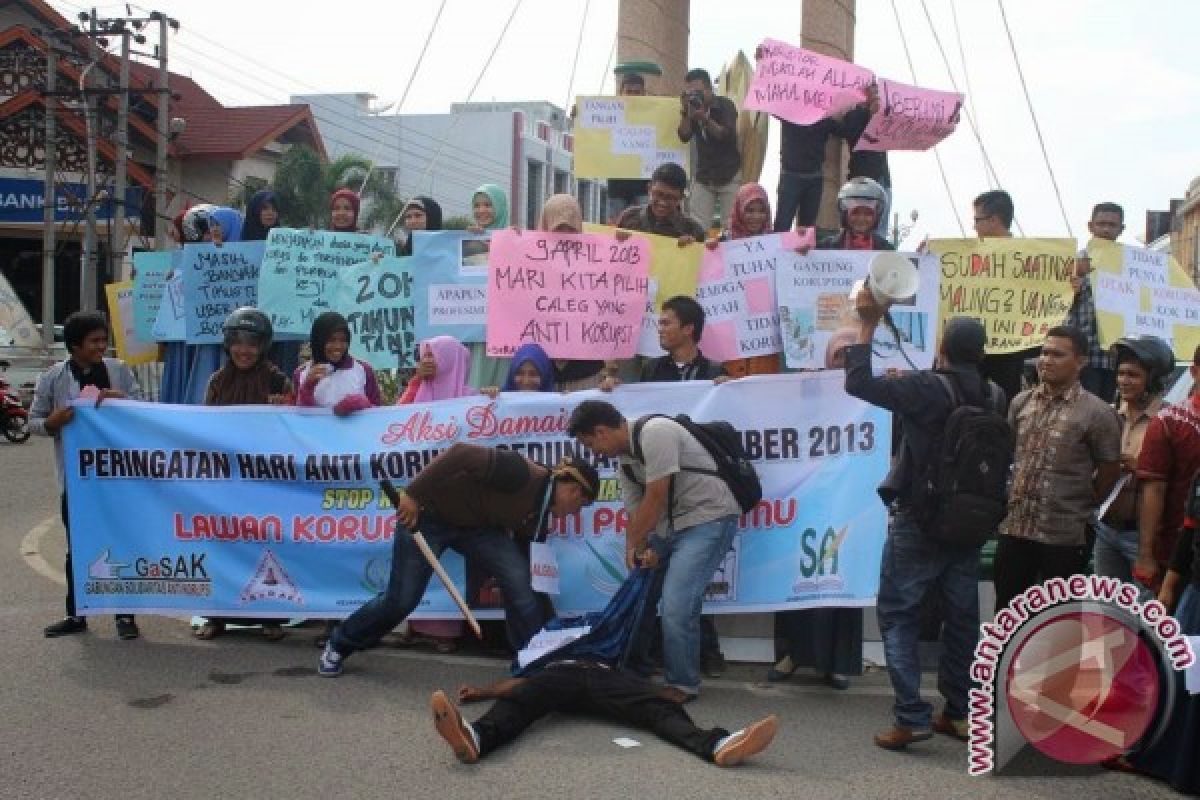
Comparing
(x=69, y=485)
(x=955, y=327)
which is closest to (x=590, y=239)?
(x=955, y=327)

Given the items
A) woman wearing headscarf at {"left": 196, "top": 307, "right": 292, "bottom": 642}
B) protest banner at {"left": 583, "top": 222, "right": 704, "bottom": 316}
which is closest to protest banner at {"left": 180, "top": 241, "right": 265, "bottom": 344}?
woman wearing headscarf at {"left": 196, "top": 307, "right": 292, "bottom": 642}

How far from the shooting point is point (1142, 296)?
8320 mm

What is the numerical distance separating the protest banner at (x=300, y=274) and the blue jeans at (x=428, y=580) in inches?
103

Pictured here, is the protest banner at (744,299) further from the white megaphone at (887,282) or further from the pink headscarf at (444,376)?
the white megaphone at (887,282)

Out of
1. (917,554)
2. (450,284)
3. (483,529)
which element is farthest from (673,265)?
(917,554)

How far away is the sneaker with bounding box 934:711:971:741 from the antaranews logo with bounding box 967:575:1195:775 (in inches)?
18.3

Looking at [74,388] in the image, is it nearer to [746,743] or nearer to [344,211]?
[344,211]

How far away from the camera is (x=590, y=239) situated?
7.71 m

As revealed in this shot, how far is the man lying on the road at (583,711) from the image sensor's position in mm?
5078

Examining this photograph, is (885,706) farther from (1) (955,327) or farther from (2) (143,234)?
(2) (143,234)

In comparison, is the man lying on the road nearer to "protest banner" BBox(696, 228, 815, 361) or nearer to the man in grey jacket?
"protest banner" BBox(696, 228, 815, 361)

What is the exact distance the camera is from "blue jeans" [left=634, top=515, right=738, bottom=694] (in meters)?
6.07

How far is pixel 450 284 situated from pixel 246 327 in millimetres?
1300

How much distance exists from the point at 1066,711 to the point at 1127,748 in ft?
1.12
